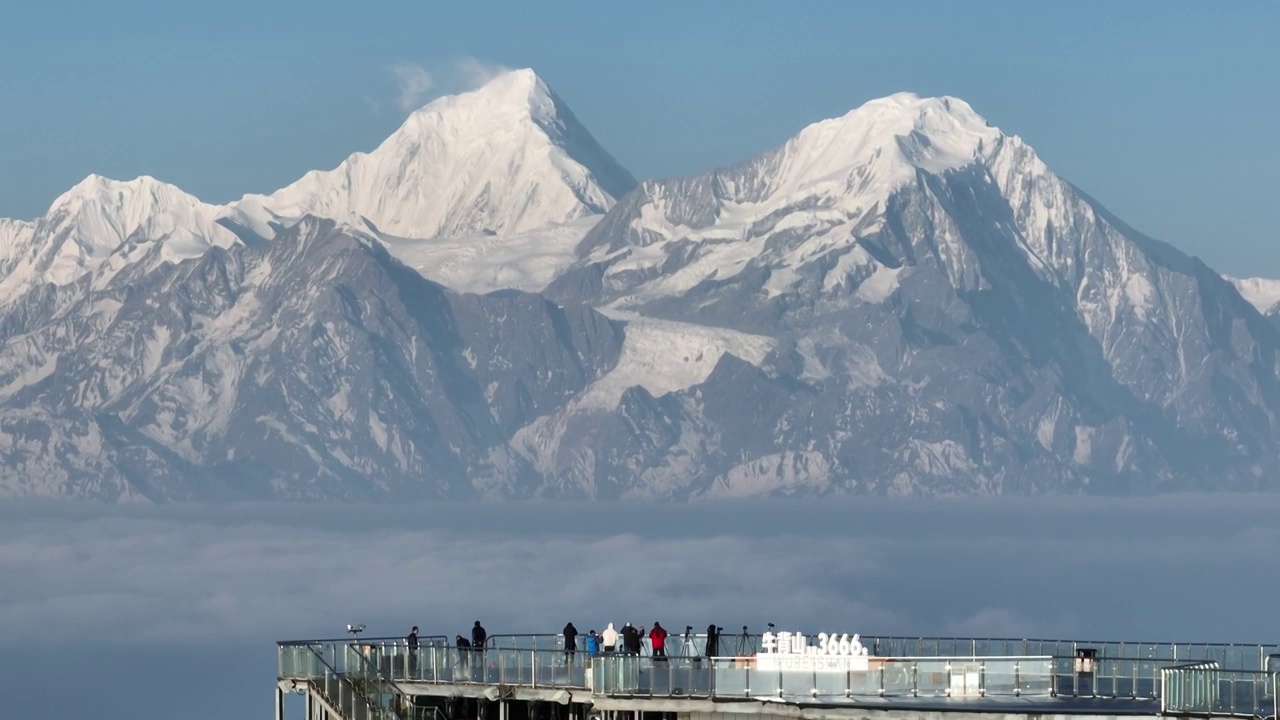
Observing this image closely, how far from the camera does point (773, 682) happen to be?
263 ft

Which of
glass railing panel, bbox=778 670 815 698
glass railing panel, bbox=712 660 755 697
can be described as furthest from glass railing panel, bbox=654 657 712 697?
glass railing panel, bbox=778 670 815 698

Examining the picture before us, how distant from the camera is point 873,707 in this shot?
7669 cm

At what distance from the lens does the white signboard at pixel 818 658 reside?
271 feet

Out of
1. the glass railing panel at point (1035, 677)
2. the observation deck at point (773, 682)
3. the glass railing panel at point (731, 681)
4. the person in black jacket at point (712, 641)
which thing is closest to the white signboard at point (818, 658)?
the observation deck at point (773, 682)

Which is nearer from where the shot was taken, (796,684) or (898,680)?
(796,684)

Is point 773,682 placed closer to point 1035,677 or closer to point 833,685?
point 833,685

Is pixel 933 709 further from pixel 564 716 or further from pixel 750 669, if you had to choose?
pixel 564 716

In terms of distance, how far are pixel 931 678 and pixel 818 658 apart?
3181 mm

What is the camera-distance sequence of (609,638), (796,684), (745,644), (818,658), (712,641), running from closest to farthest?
(796,684), (818,658), (712,641), (609,638), (745,644)

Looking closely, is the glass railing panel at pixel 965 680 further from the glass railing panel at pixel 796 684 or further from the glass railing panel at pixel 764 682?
the glass railing panel at pixel 764 682

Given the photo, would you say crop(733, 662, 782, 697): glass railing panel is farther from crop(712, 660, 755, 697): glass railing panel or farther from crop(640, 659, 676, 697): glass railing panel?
crop(640, 659, 676, 697): glass railing panel

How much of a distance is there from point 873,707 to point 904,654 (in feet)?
84.3

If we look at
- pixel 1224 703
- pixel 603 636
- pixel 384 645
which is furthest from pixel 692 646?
pixel 1224 703

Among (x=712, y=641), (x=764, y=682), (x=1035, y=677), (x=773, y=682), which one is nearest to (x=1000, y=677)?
(x=1035, y=677)
